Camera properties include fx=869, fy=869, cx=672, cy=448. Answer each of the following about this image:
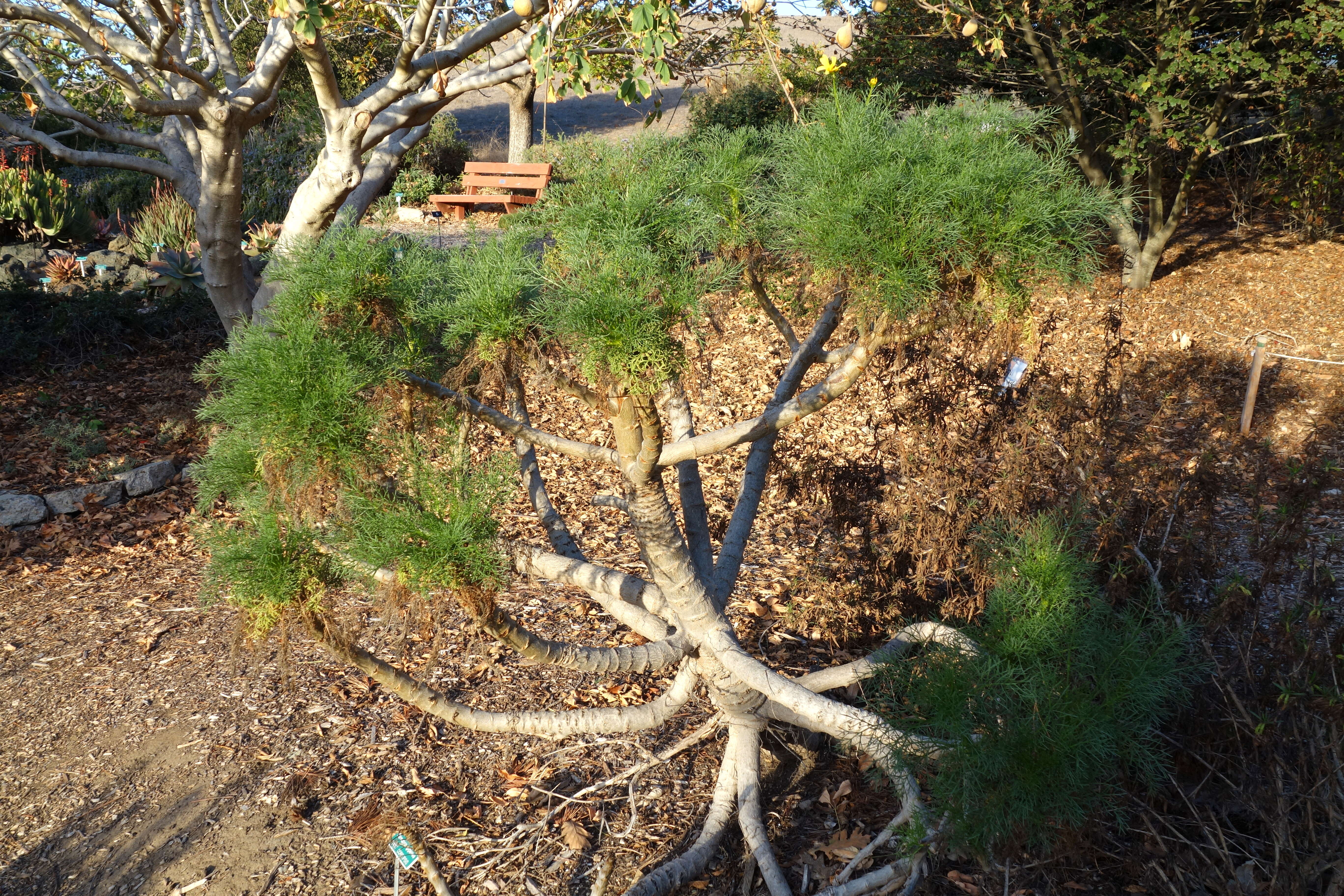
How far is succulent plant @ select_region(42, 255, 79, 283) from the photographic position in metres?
7.80

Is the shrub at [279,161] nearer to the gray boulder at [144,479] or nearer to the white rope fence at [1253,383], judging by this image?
the gray boulder at [144,479]

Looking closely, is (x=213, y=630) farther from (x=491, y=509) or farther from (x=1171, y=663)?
(x=1171, y=663)

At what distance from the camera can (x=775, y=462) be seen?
12.5ft

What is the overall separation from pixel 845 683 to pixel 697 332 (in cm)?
140

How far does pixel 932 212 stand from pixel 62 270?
28.3ft

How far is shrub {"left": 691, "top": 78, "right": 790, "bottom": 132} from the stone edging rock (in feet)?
23.2

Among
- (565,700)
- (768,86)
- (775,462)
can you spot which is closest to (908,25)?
(768,86)

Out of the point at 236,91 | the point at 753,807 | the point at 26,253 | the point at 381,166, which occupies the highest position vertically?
the point at 236,91

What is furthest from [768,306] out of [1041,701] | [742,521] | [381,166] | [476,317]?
[381,166]

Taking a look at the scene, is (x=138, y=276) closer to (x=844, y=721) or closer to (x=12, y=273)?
(x=12, y=273)

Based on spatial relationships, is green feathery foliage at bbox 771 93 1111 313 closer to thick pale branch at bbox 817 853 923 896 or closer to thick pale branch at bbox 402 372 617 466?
thick pale branch at bbox 402 372 617 466

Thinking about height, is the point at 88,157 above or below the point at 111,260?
above

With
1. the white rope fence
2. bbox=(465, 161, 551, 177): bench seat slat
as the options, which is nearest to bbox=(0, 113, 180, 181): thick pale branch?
the white rope fence

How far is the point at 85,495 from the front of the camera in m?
5.47
